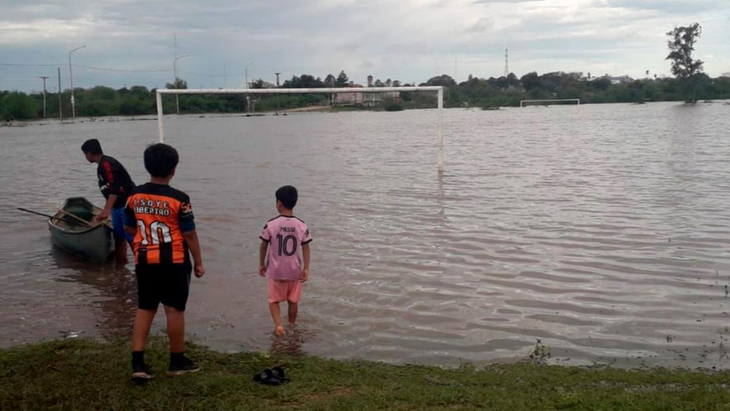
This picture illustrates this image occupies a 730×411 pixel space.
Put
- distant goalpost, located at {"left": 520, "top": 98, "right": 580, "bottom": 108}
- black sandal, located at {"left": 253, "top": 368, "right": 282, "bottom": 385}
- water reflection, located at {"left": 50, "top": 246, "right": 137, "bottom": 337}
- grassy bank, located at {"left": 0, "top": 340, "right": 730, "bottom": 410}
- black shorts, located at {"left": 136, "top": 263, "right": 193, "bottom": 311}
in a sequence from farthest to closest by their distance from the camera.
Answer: distant goalpost, located at {"left": 520, "top": 98, "right": 580, "bottom": 108}, water reflection, located at {"left": 50, "top": 246, "right": 137, "bottom": 337}, black shorts, located at {"left": 136, "top": 263, "right": 193, "bottom": 311}, black sandal, located at {"left": 253, "top": 368, "right": 282, "bottom": 385}, grassy bank, located at {"left": 0, "top": 340, "right": 730, "bottom": 410}

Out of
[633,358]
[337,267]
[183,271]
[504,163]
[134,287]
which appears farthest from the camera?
[504,163]

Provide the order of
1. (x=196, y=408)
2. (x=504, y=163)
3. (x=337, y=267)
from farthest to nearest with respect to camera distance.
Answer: (x=504, y=163) → (x=337, y=267) → (x=196, y=408)

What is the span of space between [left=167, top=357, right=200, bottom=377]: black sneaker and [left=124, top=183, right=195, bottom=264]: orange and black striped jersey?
84cm

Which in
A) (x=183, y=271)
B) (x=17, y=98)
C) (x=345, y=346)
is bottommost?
(x=345, y=346)

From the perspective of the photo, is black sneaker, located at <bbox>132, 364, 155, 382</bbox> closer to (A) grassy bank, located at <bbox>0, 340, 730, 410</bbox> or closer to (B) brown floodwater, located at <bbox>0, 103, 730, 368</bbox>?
(A) grassy bank, located at <bbox>0, 340, 730, 410</bbox>

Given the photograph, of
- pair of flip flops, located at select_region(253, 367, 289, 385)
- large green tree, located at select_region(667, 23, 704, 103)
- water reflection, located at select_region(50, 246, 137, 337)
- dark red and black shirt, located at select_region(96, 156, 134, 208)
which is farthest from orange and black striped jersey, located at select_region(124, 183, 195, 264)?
large green tree, located at select_region(667, 23, 704, 103)

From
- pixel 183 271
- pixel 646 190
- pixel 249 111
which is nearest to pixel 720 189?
pixel 646 190

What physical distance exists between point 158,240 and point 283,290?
1.96 meters

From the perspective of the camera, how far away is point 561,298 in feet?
27.3

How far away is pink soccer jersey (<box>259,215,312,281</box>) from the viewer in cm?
657

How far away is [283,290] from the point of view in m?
6.89

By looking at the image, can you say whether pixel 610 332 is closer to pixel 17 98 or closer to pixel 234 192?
pixel 234 192

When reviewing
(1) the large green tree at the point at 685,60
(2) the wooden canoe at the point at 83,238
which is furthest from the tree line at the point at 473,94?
(2) the wooden canoe at the point at 83,238

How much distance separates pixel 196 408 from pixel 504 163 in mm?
22351
